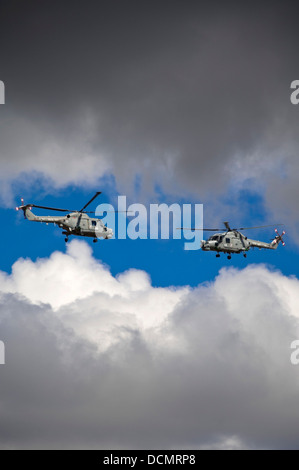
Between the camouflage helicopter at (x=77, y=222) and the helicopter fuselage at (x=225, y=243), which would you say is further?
the helicopter fuselage at (x=225, y=243)

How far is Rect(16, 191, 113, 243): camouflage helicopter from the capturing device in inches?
6872

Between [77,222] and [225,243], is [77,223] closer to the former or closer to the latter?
[77,222]

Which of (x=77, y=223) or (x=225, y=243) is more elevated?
(x=225, y=243)

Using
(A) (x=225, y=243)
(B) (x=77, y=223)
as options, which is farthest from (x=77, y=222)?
(A) (x=225, y=243)

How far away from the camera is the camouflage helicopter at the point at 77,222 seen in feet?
573

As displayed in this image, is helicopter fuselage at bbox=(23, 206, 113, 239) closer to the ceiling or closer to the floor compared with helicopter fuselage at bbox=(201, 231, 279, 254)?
closer to the floor

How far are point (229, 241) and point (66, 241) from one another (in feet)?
136

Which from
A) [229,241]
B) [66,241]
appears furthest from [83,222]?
[229,241]

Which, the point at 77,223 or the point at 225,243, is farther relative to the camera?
the point at 225,243

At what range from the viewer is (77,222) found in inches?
7077

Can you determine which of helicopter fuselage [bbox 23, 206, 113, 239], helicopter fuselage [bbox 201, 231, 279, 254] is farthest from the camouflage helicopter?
helicopter fuselage [bbox 201, 231, 279, 254]

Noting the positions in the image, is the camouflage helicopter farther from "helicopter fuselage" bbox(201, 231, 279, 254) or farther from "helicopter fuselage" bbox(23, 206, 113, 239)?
"helicopter fuselage" bbox(201, 231, 279, 254)

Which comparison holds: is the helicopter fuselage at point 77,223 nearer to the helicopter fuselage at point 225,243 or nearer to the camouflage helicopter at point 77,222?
the camouflage helicopter at point 77,222

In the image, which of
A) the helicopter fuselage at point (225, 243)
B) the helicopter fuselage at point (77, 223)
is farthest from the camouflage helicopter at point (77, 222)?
the helicopter fuselage at point (225, 243)
